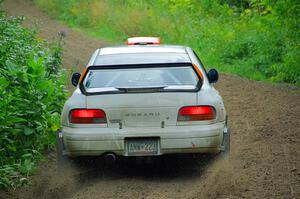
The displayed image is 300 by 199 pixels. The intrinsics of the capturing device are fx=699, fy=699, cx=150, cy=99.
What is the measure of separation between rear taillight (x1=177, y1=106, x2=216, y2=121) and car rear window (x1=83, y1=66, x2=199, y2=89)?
43cm

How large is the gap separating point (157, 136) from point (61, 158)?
1.23 meters

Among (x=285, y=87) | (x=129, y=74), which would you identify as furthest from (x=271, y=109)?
(x=129, y=74)

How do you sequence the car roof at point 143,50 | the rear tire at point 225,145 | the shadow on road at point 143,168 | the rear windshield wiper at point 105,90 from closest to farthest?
the rear windshield wiper at point 105,90
the rear tire at point 225,145
the shadow on road at point 143,168
the car roof at point 143,50

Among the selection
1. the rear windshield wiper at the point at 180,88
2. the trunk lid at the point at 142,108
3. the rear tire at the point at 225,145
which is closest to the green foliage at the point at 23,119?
the trunk lid at the point at 142,108

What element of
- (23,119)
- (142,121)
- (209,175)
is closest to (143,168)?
(209,175)

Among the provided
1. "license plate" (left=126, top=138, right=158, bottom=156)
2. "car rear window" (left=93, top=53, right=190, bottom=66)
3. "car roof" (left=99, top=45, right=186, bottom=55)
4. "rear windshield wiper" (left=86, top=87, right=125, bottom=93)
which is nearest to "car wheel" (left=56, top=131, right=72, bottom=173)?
"rear windshield wiper" (left=86, top=87, right=125, bottom=93)

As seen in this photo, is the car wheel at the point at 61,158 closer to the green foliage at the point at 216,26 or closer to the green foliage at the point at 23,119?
the green foliage at the point at 23,119

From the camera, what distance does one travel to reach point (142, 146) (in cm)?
755

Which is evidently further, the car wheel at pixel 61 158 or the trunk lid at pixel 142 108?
the car wheel at pixel 61 158

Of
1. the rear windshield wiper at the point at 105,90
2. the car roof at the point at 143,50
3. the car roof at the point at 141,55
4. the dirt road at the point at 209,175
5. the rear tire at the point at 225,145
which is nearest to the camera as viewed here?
the dirt road at the point at 209,175

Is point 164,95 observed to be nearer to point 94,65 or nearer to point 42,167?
point 94,65

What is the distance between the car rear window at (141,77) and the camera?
8008mm

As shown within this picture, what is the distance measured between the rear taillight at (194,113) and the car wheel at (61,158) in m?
→ 1.40

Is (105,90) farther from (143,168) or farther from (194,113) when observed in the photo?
(143,168)
